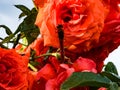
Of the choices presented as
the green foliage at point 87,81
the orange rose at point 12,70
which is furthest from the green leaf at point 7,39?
the green foliage at point 87,81

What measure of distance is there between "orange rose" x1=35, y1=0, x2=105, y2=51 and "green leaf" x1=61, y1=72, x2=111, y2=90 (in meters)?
0.22

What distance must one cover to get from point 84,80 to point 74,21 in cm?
29

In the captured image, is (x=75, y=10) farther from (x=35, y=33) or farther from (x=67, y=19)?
(x=35, y=33)

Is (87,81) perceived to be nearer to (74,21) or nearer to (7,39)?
(74,21)

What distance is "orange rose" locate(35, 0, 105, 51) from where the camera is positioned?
102cm

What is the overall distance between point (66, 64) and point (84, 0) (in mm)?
182

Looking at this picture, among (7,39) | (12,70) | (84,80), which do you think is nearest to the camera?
(84,80)

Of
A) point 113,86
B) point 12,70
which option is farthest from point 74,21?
point 113,86

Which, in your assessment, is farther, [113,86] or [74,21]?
[74,21]

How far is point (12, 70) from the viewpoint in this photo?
1.03 m

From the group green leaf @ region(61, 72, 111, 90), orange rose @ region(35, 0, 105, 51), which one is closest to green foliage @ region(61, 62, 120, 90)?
green leaf @ region(61, 72, 111, 90)

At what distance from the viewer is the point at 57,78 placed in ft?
3.15

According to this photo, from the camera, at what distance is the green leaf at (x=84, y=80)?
76cm

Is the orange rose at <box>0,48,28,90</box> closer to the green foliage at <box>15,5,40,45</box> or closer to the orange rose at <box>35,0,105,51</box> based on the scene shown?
the orange rose at <box>35,0,105,51</box>
